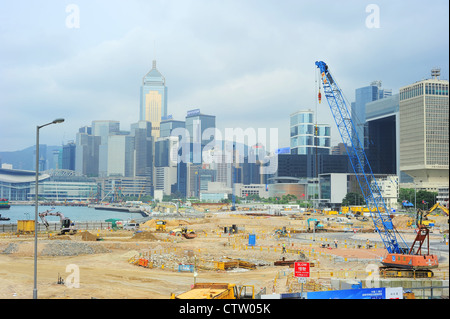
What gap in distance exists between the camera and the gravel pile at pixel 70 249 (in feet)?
185

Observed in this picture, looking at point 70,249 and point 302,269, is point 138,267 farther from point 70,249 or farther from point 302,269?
point 302,269

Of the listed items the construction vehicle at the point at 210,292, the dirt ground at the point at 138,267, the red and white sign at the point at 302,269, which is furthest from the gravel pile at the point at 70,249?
the red and white sign at the point at 302,269

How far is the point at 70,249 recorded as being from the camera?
57781 millimetres

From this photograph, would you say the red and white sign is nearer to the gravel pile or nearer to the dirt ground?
the dirt ground

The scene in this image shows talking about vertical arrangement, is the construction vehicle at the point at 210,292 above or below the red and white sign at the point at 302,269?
below

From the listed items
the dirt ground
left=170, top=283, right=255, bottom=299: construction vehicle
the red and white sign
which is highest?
the red and white sign

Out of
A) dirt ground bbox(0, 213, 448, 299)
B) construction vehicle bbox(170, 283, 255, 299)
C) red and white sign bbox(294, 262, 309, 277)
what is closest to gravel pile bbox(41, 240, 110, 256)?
dirt ground bbox(0, 213, 448, 299)

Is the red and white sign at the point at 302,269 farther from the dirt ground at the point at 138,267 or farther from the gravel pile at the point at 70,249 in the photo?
the gravel pile at the point at 70,249

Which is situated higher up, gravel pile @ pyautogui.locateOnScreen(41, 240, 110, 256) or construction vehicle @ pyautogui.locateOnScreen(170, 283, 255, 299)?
construction vehicle @ pyautogui.locateOnScreen(170, 283, 255, 299)

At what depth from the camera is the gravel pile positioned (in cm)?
5647

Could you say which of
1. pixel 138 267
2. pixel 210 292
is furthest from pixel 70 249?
pixel 210 292

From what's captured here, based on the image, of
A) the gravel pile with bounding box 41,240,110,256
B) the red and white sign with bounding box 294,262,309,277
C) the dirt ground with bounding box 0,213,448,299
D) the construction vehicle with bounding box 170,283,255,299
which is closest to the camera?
the red and white sign with bounding box 294,262,309,277
